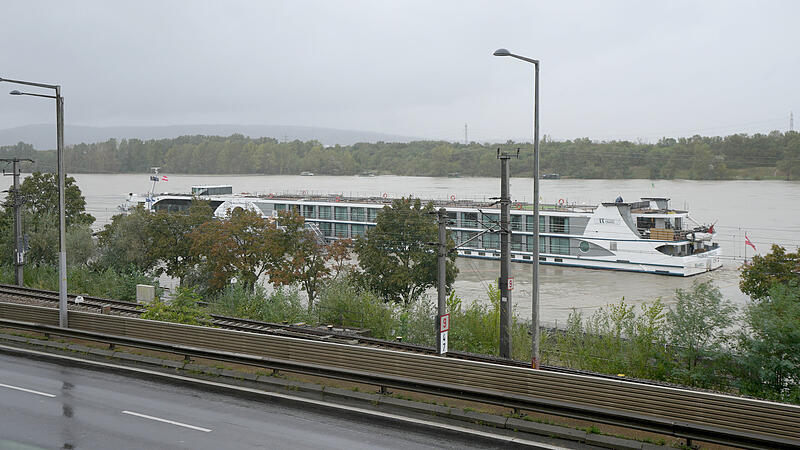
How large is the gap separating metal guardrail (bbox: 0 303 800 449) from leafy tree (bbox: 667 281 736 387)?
7.10m

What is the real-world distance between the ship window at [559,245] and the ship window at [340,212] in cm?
2136

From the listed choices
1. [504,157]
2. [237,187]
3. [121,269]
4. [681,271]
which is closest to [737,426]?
[504,157]

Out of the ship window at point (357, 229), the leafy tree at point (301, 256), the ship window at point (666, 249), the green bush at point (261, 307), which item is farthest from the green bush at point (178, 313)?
the ship window at point (357, 229)

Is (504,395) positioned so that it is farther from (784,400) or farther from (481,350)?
(481,350)

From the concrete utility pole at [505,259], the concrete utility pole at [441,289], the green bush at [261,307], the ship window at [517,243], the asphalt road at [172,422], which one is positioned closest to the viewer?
the asphalt road at [172,422]

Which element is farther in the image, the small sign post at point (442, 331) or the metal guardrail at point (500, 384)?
the small sign post at point (442, 331)

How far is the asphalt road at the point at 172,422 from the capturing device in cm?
1114

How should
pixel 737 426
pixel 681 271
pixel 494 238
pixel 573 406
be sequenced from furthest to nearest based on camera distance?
1. pixel 494 238
2. pixel 681 271
3. pixel 573 406
4. pixel 737 426

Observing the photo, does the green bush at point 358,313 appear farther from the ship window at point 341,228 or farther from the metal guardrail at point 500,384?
the ship window at point 341,228

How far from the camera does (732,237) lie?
74062mm

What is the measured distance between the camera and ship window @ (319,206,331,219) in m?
74.4

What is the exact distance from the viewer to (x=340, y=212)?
73.8m

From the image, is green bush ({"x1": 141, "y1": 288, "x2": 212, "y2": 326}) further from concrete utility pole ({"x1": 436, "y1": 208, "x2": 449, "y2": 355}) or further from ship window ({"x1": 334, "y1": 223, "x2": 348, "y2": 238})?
ship window ({"x1": 334, "y1": 223, "x2": 348, "y2": 238})

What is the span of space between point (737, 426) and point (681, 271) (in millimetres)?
50240
